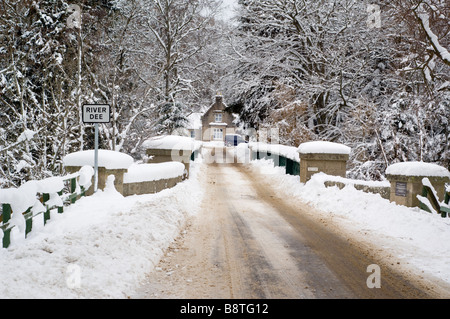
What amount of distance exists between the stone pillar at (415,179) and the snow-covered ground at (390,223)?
0.35 meters

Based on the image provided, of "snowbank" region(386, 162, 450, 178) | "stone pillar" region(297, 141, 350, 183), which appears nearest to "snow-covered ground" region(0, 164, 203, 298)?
"snowbank" region(386, 162, 450, 178)

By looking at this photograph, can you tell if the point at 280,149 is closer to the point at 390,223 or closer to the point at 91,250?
the point at 390,223

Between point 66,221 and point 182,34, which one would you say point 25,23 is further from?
point 66,221

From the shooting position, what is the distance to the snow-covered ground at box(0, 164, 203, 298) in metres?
4.19

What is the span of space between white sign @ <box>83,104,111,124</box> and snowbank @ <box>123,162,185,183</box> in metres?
1.79

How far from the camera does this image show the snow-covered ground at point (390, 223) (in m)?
6.01

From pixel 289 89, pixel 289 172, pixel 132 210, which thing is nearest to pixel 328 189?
pixel 289 172

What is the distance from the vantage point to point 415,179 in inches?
349

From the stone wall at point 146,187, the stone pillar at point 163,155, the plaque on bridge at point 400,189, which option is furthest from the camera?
the stone pillar at point 163,155

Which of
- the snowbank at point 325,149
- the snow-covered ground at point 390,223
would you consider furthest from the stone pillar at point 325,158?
the snow-covered ground at point 390,223

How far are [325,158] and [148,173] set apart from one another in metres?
6.35

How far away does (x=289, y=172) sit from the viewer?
16.1 metres

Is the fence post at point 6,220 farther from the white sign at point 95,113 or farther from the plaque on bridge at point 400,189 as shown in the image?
the plaque on bridge at point 400,189

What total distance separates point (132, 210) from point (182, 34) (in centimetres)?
1855
